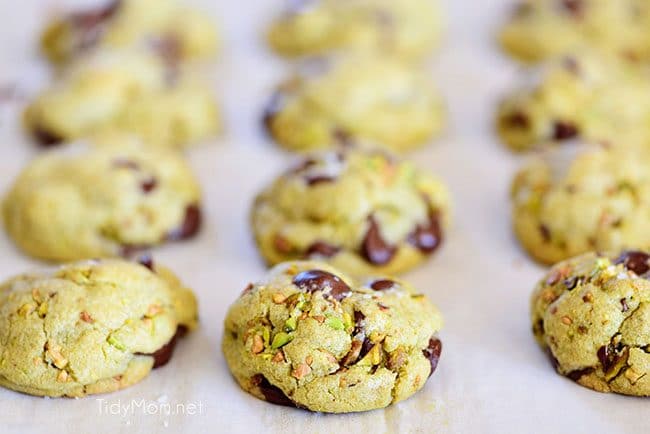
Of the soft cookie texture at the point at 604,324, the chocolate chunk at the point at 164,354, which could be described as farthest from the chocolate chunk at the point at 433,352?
the chocolate chunk at the point at 164,354

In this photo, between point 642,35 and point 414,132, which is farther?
point 642,35

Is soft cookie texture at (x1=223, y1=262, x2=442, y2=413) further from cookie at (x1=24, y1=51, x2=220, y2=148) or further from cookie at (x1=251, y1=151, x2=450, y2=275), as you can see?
cookie at (x1=24, y1=51, x2=220, y2=148)

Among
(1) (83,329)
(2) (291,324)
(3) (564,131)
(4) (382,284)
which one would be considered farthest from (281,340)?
(3) (564,131)

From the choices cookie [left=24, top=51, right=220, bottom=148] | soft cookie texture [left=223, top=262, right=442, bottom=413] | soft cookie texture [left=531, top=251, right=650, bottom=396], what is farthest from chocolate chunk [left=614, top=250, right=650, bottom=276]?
cookie [left=24, top=51, right=220, bottom=148]

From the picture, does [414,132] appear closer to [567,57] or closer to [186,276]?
[567,57]

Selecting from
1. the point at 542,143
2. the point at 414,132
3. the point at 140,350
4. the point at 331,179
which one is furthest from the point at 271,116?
the point at 140,350

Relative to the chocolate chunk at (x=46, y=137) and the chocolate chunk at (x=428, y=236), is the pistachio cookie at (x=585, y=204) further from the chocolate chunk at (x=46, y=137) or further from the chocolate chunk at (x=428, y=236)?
the chocolate chunk at (x=46, y=137)
